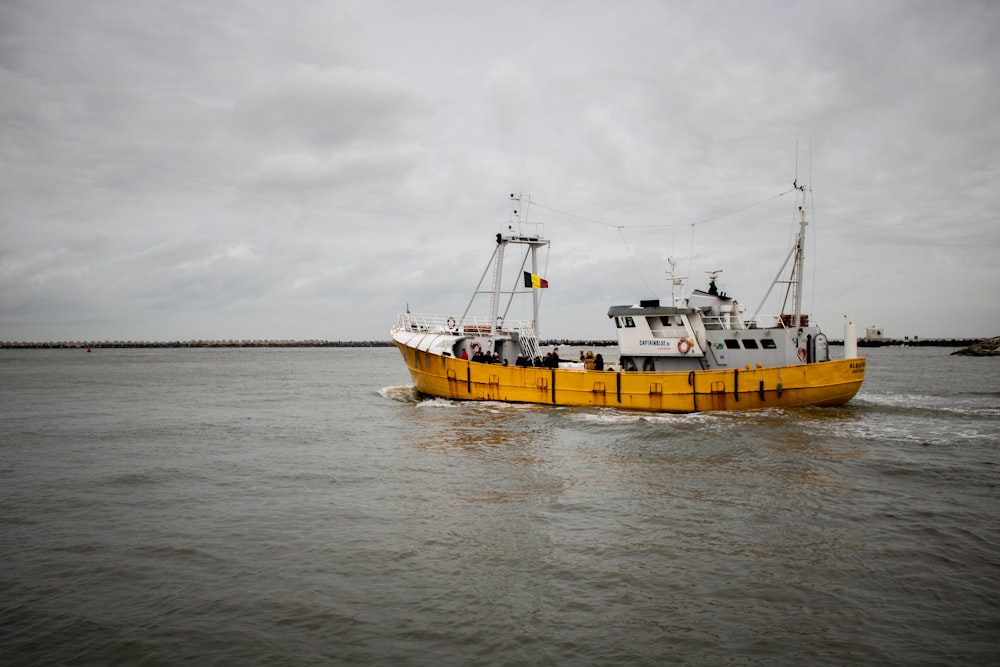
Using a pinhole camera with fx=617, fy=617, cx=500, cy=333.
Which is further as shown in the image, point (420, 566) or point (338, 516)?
point (338, 516)

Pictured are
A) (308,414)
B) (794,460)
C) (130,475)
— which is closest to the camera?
(130,475)

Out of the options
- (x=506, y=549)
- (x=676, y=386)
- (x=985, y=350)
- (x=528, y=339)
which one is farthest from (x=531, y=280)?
(x=985, y=350)

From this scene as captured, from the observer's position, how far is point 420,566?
841cm

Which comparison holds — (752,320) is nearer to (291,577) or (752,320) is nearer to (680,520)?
(680,520)

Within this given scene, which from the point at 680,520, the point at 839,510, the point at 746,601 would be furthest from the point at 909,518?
the point at 746,601

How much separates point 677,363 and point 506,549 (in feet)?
58.6

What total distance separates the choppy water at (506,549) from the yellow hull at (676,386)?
371cm

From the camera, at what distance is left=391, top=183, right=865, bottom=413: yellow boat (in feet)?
74.7

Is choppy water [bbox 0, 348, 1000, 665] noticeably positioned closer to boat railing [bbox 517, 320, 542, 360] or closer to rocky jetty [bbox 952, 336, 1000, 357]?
boat railing [bbox 517, 320, 542, 360]

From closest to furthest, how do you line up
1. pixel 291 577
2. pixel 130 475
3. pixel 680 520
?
1. pixel 291 577
2. pixel 680 520
3. pixel 130 475

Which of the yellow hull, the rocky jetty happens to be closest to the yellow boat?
the yellow hull

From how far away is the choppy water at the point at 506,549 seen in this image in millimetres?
6398

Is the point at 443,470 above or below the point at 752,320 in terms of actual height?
below

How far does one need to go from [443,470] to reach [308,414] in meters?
13.4
